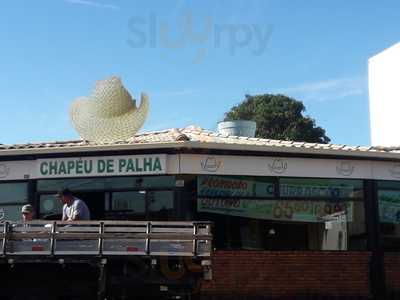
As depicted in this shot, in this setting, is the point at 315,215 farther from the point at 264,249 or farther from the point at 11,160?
the point at 11,160

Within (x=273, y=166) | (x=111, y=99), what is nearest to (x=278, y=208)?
(x=273, y=166)

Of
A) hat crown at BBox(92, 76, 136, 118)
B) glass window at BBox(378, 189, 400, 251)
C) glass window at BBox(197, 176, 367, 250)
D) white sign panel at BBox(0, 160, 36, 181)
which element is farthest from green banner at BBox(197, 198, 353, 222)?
white sign panel at BBox(0, 160, 36, 181)

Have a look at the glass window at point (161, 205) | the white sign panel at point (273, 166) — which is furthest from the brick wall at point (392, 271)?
the glass window at point (161, 205)

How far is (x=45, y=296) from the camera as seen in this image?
9.62 meters

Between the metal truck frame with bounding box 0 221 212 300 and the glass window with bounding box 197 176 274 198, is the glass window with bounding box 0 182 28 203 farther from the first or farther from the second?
the metal truck frame with bounding box 0 221 212 300

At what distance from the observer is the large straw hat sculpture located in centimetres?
1376

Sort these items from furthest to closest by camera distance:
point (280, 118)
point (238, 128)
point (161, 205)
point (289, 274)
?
point (280, 118)
point (238, 128)
point (289, 274)
point (161, 205)

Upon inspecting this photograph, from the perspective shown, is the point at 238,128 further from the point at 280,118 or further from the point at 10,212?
the point at 280,118

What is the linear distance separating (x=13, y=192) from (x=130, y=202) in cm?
271

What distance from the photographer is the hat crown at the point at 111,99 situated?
14000mm

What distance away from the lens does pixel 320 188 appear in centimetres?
1406

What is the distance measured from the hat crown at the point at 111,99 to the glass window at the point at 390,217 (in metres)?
5.96

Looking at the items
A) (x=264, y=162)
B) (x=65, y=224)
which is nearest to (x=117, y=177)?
(x=264, y=162)

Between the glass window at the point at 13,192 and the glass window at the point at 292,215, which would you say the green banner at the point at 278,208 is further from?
the glass window at the point at 13,192
